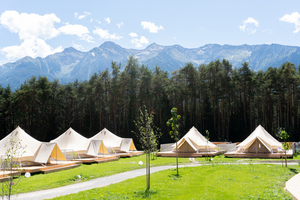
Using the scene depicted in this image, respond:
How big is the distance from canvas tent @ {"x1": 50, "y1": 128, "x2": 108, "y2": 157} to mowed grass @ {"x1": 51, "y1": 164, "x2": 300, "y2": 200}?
498 inches

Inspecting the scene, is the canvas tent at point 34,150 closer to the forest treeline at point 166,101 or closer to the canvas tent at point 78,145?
the canvas tent at point 78,145

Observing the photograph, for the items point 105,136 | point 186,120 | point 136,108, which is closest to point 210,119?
point 186,120

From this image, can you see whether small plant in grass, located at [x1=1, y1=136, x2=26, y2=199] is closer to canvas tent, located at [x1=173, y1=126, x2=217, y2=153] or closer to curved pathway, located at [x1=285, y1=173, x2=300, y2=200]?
curved pathway, located at [x1=285, y1=173, x2=300, y2=200]

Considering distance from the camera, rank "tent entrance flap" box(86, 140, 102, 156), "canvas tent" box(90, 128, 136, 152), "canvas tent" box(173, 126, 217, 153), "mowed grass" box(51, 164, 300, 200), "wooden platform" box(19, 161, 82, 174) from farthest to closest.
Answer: "canvas tent" box(90, 128, 136, 152)
"canvas tent" box(173, 126, 217, 153)
"tent entrance flap" box(86, 140, 102, 156)
"wooden platform" box(19, 161, 82, 174)
"mowed grass" box(51, 164, 300, 200)

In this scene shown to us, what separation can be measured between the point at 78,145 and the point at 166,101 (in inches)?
973

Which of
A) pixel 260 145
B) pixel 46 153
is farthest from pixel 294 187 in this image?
pixel 46 153

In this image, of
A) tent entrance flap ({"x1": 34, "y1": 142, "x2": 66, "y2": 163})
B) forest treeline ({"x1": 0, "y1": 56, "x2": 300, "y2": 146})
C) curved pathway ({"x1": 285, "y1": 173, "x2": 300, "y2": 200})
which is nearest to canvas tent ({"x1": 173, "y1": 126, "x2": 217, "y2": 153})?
forest treeline ({"x1": 0, "y1": 56, "x2": 300, "y2": 146})

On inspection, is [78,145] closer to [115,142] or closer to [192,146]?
[115,142]

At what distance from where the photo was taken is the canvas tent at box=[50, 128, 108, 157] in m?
23.9

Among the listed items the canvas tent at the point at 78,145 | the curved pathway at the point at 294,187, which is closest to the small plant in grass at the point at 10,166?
the canvas tent at the point at 78,145

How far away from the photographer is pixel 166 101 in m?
46.3

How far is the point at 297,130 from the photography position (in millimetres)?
37906

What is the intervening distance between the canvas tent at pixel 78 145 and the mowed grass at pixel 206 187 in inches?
498

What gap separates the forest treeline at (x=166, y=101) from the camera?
3988 cm
